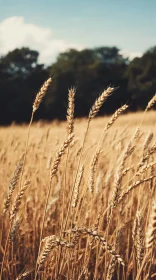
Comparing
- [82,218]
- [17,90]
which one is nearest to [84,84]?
[17,90]

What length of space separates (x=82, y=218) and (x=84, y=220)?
15cm

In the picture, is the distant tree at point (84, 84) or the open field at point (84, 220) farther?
the distant tree at point (84, 84)

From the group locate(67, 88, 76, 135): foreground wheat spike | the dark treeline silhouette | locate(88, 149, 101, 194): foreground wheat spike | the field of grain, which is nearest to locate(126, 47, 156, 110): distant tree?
the dark treeline silhouette

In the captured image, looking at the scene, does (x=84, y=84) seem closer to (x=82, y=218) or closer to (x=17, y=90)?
(x=17, y=90)

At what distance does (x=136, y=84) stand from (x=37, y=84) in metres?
7.56

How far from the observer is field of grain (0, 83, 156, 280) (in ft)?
3.30

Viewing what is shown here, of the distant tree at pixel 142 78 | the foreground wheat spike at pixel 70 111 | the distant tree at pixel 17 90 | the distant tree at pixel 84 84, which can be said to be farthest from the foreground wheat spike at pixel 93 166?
the distant tree at pixel 142 78

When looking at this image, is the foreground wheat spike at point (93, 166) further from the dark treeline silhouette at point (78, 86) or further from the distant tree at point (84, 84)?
the dark treeline silhouette at point (78, 86)

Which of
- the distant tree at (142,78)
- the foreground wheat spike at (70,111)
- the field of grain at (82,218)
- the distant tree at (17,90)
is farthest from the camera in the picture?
the distant tree at (142,78)

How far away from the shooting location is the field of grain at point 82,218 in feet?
3.30

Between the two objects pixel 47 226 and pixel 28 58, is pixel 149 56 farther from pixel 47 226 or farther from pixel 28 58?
pixel 47 226

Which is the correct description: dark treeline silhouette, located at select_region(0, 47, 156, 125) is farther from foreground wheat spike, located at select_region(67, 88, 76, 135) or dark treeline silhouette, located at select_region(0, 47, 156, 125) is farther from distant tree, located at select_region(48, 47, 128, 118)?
foreground wheat spike, located at select_region(67, 88, 76, 135)

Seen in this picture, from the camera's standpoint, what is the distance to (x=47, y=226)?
85.7 inches

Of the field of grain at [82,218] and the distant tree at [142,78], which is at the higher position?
the distant tree at [142,78]
